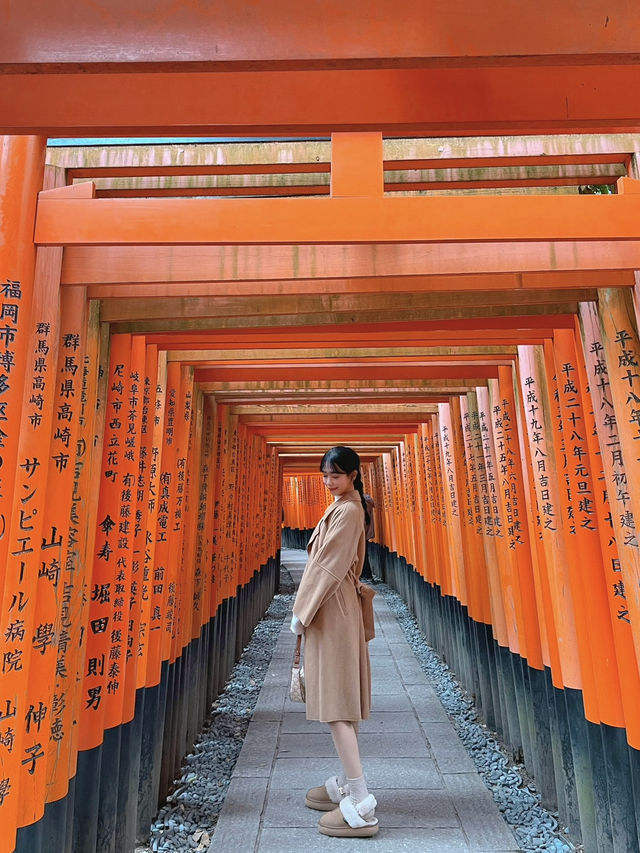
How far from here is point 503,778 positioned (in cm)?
370

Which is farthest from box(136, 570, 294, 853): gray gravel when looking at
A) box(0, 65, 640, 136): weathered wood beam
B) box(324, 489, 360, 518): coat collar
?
box(0, 65, 640, 136): weathered wood beam

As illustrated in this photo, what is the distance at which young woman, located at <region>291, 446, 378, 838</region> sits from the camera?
289 centimetres

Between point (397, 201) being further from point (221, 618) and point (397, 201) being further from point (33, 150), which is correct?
point (221, 618)

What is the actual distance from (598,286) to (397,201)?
1021 mm

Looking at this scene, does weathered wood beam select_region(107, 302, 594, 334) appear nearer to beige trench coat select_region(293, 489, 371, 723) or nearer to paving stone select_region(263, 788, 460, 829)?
beige trench coat select_region(293, 489, 371, 723)

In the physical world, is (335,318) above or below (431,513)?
above

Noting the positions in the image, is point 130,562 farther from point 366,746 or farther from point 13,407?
point 366,746

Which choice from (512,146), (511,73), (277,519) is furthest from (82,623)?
(277,519)

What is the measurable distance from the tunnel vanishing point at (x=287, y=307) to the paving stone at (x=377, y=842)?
68 cm

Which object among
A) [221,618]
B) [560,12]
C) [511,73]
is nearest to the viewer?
[560,12]

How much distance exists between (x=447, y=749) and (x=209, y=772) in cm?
172

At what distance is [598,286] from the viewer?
7.95ft

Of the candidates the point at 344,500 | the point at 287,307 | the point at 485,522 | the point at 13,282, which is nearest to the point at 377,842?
the point at 344,500

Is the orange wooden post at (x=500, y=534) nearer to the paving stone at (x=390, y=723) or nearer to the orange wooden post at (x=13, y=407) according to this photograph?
the paving stone at (x=390, y=723)
